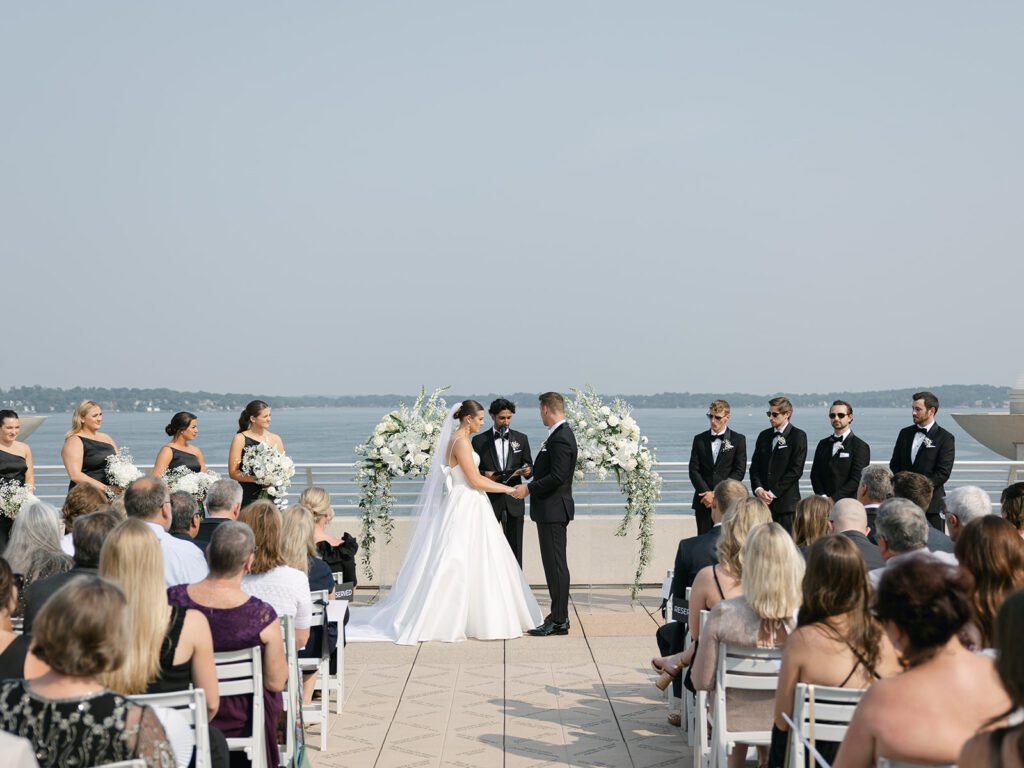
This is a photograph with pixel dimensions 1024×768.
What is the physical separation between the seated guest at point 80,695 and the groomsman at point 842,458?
6.83 m

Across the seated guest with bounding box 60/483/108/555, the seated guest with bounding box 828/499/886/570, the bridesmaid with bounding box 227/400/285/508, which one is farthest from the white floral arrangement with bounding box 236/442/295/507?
the seated guest with bounding box 828/499/886/570

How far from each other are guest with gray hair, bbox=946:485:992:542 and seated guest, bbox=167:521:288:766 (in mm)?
3419

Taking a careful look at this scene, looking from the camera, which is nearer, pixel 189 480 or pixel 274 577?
pixel 274 577

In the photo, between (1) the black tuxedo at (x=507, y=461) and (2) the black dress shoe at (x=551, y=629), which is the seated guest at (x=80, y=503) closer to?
(2) the black dress shoe at (x=551, y=629)

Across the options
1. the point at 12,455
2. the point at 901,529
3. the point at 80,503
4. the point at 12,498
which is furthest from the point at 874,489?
the point at 12,455

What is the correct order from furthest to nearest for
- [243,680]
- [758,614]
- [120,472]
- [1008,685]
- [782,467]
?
1. [782,467]
2. [120,472]
3. [758,614]
4. [243,680]
5. [1008,685]

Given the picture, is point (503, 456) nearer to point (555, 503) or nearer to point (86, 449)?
point (555, 503)

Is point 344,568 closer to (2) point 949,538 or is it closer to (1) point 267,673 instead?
(1) point 267,673

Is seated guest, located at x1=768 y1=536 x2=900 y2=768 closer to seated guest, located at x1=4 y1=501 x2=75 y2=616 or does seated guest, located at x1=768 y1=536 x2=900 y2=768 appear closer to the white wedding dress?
seated guest, located at x1=4 y1=501 x2=75 y2=616

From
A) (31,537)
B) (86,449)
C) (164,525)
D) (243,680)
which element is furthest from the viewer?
(86,449)

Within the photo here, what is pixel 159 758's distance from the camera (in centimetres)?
303

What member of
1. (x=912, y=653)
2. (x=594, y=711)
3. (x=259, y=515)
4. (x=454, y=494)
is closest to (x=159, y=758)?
(x=912, y=653)

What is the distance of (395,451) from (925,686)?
7258mm

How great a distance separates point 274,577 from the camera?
533 cm
